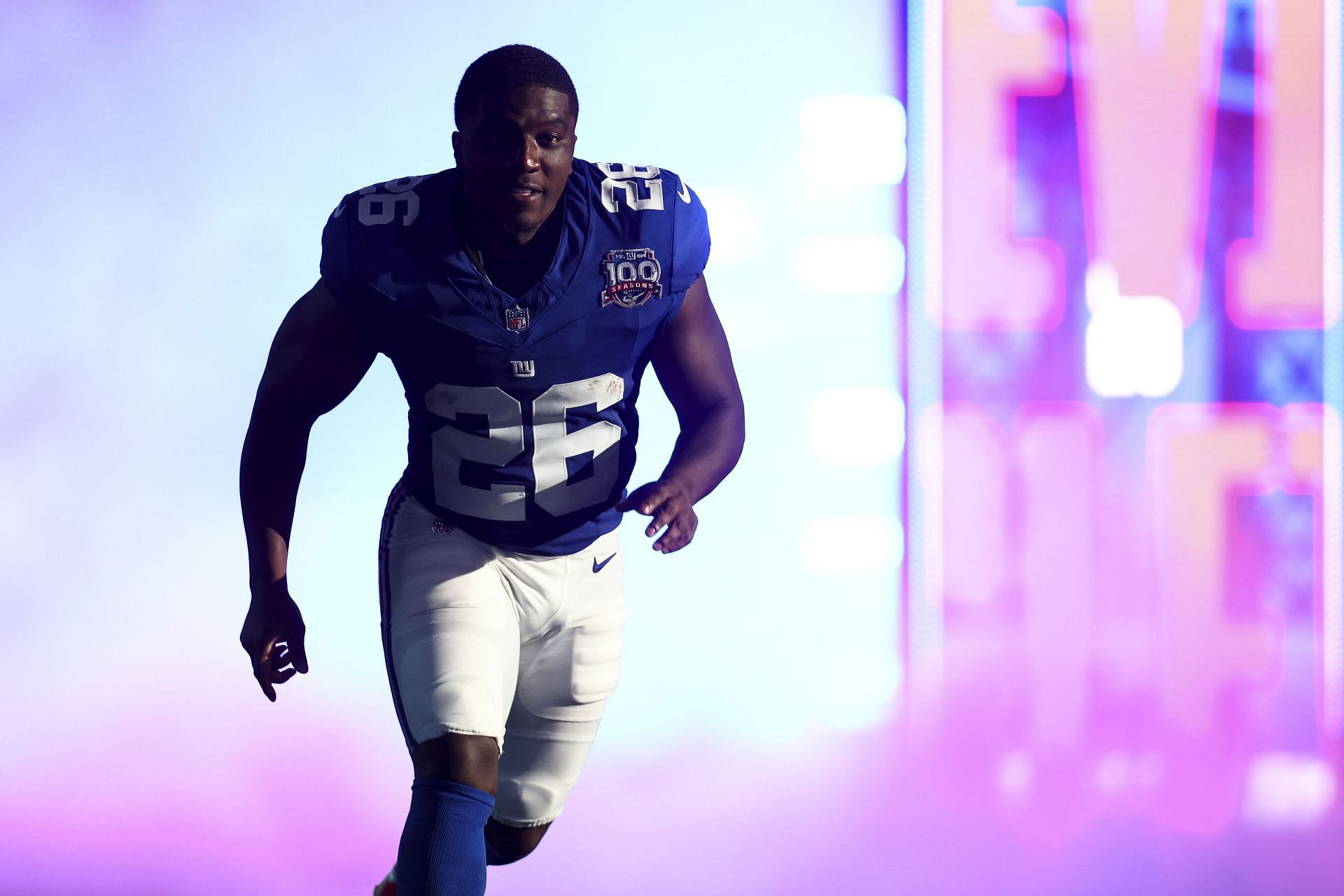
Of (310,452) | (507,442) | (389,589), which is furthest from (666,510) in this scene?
(310,452)

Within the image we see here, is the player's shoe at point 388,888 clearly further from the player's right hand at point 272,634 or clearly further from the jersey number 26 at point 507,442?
the jersey number 26 at point 507,442

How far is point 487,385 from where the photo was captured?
5.25 ft

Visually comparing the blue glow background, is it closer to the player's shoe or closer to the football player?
the player's shoe

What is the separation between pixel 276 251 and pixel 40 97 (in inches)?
18.9

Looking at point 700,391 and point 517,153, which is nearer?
point 517,153

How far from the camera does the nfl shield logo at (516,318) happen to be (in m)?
1.58

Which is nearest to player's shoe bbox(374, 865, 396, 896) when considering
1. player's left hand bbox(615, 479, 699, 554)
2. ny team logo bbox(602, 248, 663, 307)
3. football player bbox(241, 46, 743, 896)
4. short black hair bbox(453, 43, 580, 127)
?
football player bbox(241, 46, 743, 896)

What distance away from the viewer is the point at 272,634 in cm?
164

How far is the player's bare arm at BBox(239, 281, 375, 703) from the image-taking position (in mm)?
1627

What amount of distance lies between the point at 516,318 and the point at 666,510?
A: 0.30 m

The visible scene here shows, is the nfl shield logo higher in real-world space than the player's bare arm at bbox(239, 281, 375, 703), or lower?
higher

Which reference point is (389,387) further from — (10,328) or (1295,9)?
(1295,9)

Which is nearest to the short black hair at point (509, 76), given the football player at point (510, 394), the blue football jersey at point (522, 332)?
the football player at point (510, 394)

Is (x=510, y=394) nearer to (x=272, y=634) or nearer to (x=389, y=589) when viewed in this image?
(x=389, y=589)
